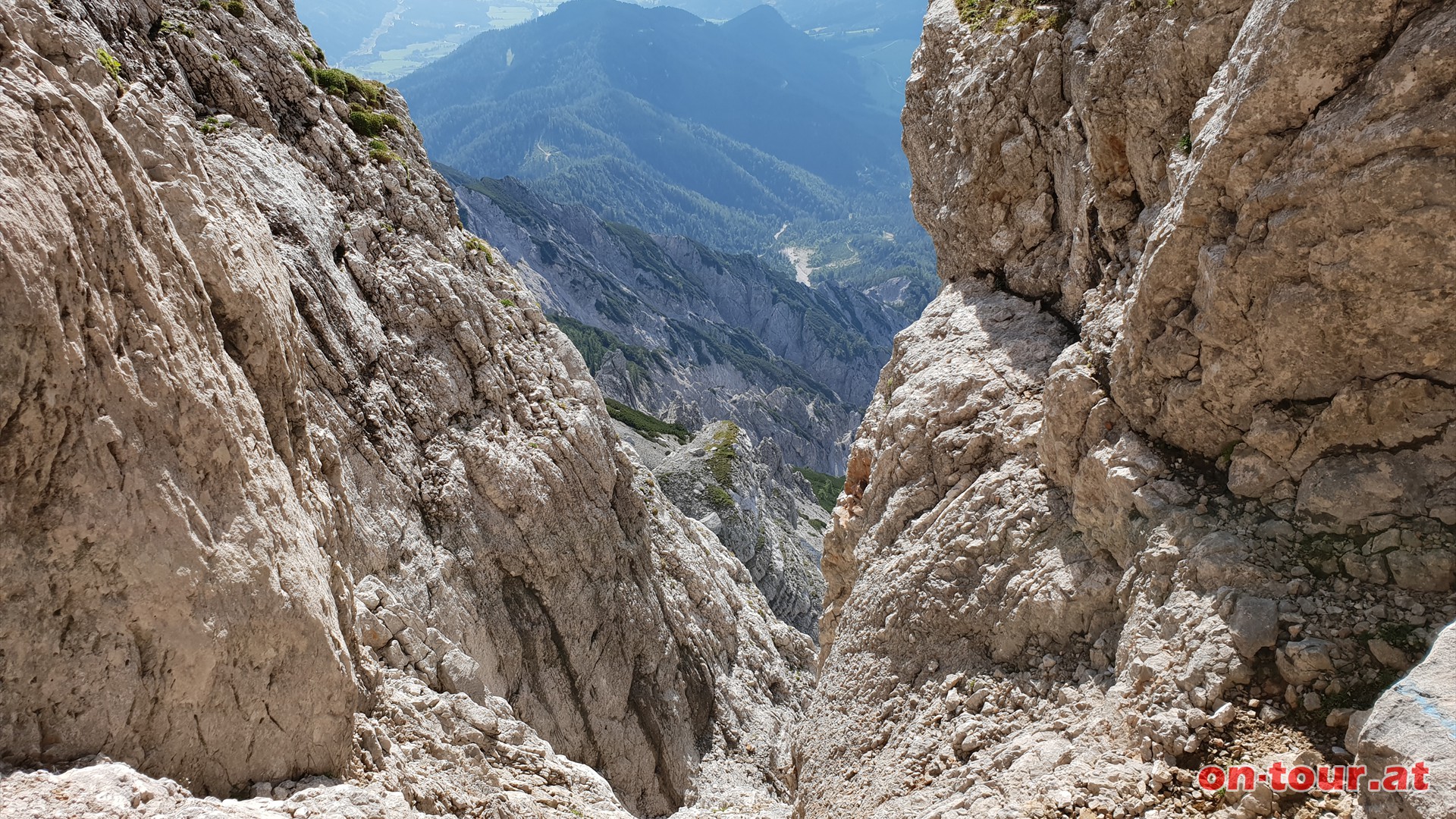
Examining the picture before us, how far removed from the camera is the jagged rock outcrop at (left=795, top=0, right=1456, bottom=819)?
28.0ft

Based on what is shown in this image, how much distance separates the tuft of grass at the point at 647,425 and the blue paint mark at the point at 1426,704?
266ft

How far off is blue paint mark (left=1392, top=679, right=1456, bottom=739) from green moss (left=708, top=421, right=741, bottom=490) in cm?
5537

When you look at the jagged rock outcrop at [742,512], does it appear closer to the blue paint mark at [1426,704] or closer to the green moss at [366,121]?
the green moss at [366,121]

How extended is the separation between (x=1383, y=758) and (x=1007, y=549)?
24.6 feet

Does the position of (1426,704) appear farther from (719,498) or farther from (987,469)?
(719,498)

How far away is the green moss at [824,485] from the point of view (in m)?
135

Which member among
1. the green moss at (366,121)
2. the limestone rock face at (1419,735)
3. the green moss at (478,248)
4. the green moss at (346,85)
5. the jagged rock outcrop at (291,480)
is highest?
the green moss at (346,85)

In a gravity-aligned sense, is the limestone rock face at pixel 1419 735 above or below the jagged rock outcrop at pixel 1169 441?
below

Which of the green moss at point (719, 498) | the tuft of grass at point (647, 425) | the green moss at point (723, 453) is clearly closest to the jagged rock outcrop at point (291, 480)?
the green moss at point (719, 498)

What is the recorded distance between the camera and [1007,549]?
13.9 m

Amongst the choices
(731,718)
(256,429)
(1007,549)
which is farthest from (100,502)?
(731,718)

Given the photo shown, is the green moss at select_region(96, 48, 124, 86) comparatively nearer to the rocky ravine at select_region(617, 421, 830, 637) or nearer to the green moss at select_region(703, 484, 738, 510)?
the rocky ravine at select_region(617, 421, 830, 637)

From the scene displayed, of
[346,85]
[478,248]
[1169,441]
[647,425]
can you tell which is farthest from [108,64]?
[647,425]

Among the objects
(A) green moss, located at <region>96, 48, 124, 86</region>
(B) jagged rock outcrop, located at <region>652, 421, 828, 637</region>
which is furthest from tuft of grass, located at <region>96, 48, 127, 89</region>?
(B) jagged rock outcrop, located at <region>652, 421, 828, 637</region>
